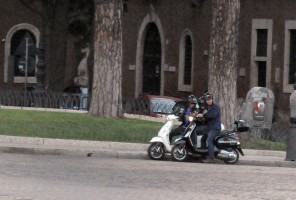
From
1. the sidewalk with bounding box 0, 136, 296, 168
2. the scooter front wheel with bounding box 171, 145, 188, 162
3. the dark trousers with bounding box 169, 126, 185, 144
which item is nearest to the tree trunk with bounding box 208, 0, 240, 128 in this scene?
the sidewalk with bounding box 0, 136, 296, 168

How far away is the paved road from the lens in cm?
1425

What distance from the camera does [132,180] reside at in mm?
16328

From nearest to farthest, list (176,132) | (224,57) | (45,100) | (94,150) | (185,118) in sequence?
(185,118) → (176,132) → (94,150) → (224,57) → (45,100)

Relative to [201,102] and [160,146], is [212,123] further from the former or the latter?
[160,146]

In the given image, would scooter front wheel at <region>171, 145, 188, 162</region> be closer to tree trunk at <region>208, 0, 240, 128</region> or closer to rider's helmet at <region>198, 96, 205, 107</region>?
rider's helmet at <region>198, 96, 205, 107</region>

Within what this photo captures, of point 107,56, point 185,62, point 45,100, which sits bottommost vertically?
point 45,100

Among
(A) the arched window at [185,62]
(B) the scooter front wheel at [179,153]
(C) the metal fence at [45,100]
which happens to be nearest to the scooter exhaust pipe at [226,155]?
(B) the scooter front wheel at [179,153]

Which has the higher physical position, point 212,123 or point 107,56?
point 107,56

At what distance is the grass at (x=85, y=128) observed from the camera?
24.7 meters

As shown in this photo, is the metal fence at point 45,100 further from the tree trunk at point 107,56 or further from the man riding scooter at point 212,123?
the man riding scooter at point 212,123

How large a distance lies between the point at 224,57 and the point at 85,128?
444 centimetres

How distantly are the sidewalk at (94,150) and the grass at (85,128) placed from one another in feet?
2.19

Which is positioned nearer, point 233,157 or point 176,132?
point 233,157

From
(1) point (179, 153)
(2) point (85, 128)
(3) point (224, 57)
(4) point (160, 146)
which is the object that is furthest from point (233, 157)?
(2) point (85, 128)
